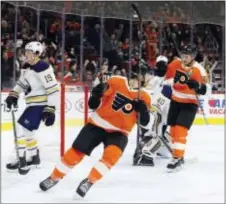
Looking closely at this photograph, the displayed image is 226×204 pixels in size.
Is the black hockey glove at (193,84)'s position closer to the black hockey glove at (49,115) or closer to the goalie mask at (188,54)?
the goalie mask at (188,54)

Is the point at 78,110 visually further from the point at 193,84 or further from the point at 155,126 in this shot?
the point at 193,84

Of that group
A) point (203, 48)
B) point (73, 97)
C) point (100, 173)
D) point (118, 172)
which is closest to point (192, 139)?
point (73, 97)

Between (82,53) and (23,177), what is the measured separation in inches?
239

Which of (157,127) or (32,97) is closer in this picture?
(32,97)

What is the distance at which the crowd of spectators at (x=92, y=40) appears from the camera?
947cm

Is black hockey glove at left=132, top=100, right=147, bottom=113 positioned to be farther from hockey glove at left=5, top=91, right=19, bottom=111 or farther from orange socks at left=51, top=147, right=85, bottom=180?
hockey glove at left=5, top=91, right=19, bottom=111

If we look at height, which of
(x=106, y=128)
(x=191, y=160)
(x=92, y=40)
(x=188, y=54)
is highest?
(x=92, y=40)

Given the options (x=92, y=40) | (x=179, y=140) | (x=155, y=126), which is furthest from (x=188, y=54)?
(x=92, y=40)

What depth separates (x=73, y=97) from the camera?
28.5 ft

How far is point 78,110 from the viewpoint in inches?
341

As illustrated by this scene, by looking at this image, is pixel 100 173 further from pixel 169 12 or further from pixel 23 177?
pixel 169 12

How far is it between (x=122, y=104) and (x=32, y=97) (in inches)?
41.3

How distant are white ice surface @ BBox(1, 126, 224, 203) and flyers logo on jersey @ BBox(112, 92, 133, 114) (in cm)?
Answer: 54

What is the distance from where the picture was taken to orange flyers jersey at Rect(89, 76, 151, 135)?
3.68 m
